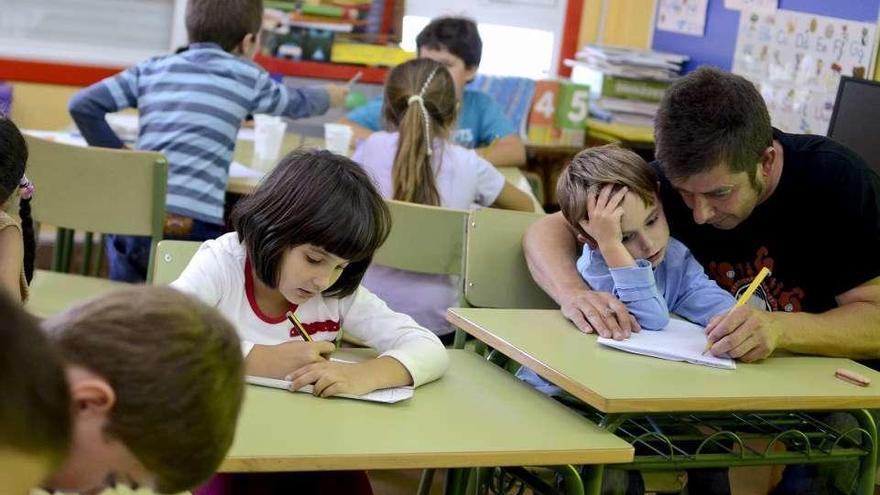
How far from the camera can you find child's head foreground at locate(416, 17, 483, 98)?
4.05 m

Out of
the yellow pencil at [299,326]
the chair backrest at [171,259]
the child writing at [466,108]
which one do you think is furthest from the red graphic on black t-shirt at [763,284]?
the child writing at [466,108]

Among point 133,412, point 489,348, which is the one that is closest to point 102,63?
point 489,348

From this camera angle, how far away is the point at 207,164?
337 cm

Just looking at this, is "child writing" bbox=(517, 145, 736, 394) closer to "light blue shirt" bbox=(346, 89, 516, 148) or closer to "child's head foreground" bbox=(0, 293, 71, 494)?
"child's head foreground" bbox=(0, 293, 71, 494)

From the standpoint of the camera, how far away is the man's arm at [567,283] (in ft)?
7.61

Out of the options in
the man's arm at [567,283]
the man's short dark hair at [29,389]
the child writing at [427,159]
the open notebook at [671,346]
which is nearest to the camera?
the man's short dark hair at [29,389]

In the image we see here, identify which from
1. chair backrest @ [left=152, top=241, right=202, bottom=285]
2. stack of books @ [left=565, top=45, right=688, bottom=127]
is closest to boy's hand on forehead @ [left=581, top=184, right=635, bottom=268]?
chair backrest @ [left=152, top=241, right=202, bottom=285]

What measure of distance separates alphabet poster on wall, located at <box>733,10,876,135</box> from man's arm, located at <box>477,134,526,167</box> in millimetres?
918

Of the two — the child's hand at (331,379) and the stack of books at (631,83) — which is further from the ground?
the stack of books at (631,83)

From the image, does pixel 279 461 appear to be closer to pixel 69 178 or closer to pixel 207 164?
pixel 69 178

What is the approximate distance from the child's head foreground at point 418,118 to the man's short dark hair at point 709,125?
0.92 m

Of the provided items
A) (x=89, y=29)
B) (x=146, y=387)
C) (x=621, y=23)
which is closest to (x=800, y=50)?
(x=621, y=23)

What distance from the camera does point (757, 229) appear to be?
8.30 feet

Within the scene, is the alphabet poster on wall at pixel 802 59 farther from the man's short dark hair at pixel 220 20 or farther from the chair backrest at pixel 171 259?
the chair backrest at pixel 171 259
